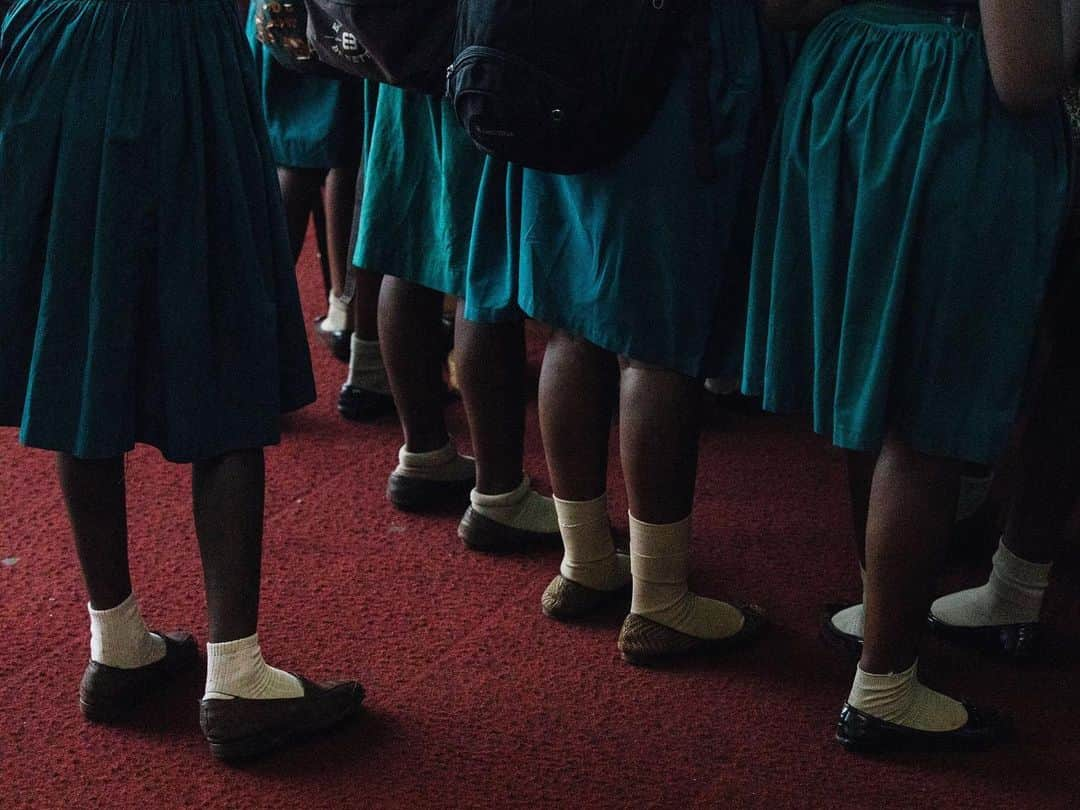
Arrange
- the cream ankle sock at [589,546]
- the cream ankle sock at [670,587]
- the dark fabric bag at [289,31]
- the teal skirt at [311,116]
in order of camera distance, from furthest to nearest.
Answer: the teal skirt at [311,116] < the dark fabric bag at [289,31] < the cream ankle sock at [589,546] < the cream ankle sock at [670,587]

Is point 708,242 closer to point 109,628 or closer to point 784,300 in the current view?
point 784,300

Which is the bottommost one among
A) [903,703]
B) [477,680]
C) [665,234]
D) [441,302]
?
[477,680]

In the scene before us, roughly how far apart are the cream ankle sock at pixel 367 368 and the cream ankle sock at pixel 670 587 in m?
0.89

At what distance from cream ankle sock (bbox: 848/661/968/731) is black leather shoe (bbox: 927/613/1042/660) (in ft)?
0.69

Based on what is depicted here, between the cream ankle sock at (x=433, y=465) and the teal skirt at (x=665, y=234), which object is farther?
the cream ankle sock at (x=433, y=465)

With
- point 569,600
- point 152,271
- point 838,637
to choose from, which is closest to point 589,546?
point 569,600

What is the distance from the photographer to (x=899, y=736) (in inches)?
64.0

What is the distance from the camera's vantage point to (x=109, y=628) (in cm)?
168

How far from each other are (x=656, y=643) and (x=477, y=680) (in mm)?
243

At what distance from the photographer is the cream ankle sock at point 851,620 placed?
6.03 feet

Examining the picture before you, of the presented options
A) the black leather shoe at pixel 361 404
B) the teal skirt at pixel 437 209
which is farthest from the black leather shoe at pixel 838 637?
the black leather shoe at pixel 361 404

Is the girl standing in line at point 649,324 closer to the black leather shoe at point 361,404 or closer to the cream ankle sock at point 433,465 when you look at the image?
the cream ankle sock at point 433,465

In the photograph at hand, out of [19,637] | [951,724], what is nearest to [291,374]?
[19,637]

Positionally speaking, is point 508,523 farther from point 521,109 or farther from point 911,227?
point 911,227
